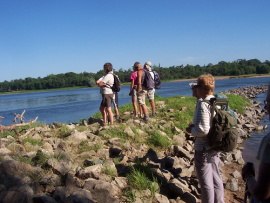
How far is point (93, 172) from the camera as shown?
11.3ft

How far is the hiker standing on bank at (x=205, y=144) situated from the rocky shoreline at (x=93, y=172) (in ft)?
2.19

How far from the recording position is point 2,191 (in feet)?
9.07

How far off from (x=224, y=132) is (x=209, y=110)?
30cm

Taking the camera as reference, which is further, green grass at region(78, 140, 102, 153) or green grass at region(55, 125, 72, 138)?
green grass at region(55, 125, 72, 138)

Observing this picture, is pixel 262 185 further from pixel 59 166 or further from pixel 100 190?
pixel 59 166

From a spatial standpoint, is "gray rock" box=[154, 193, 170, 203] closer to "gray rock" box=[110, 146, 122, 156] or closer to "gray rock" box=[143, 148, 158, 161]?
"gray rock" box=[143, 148, 158, 161]

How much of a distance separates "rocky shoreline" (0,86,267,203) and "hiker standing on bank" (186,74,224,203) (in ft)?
2.19

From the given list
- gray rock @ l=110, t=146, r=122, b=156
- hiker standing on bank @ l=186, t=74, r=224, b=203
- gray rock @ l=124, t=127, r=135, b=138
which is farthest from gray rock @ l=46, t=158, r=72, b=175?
gray rock @ l=124, t=127, r=135, b=138

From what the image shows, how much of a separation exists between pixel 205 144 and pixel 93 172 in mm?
1816

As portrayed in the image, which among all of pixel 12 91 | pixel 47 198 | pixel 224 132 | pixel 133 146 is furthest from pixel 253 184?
pixel 12 91

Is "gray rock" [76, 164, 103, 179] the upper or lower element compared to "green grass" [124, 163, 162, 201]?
upper

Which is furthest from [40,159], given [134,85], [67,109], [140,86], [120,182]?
[67,109]

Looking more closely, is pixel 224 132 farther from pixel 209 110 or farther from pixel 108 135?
pixel 108 135

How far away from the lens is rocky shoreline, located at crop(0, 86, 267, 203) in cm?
286
